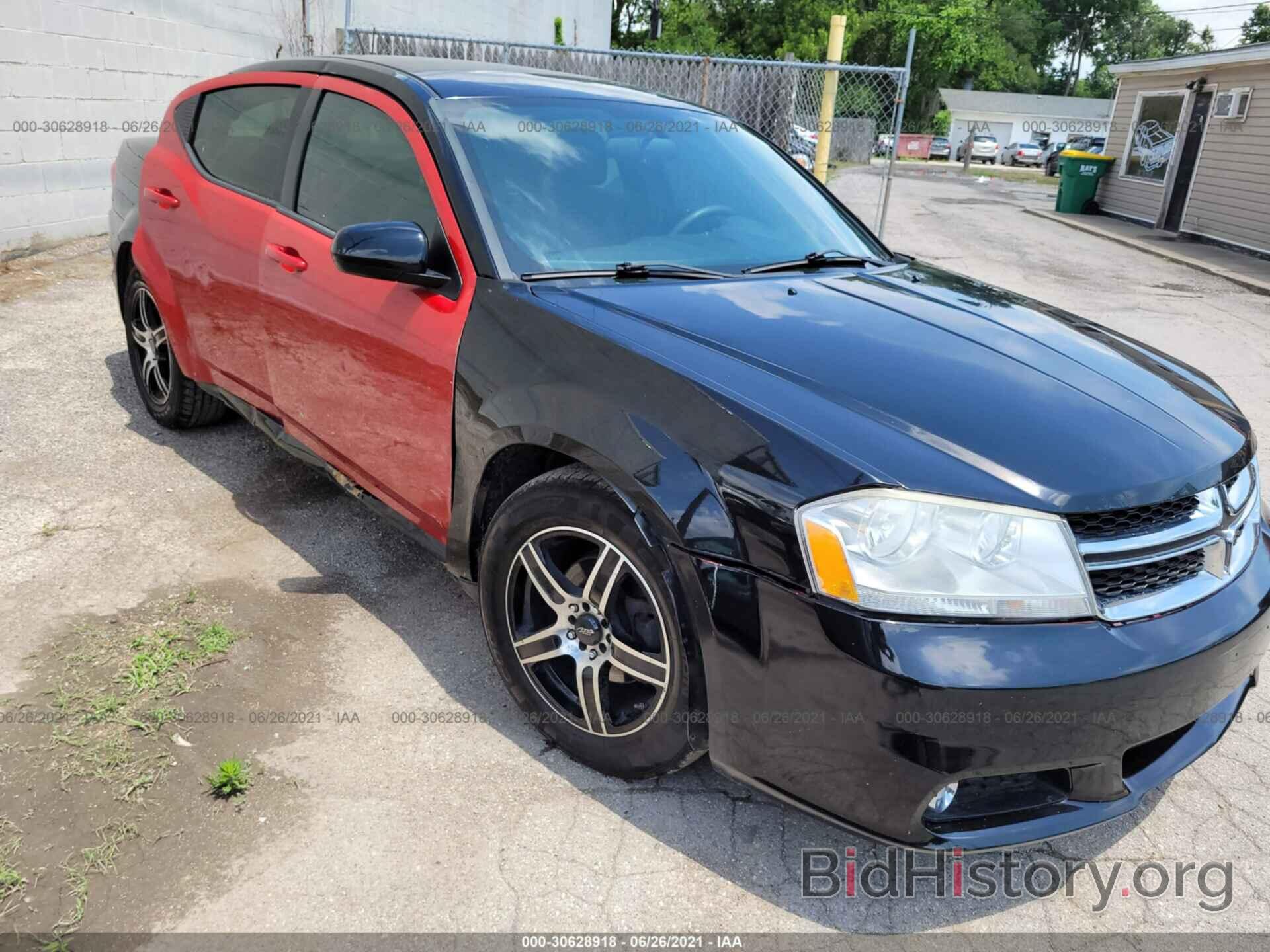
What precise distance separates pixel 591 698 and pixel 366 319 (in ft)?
4.45

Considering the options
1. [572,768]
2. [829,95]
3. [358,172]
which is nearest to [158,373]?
[358,172]

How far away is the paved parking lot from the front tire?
174 mm

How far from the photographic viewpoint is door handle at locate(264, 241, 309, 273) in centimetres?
328

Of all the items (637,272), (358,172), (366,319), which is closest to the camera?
(637,272)

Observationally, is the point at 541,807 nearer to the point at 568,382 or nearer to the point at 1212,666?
the point at 568,382

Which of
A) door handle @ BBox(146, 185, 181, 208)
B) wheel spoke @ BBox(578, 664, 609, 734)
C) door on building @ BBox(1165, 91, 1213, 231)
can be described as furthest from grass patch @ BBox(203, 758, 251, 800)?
door on building @ BBox(1165, 91, 1213, 231)

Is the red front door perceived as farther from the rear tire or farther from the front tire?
the rear tire

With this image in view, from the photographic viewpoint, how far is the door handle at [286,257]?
328 centimetres

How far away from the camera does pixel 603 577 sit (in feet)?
7.77

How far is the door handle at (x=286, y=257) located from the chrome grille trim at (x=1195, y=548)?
8.37 ft

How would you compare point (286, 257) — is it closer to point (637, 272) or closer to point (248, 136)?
point (248, 136)

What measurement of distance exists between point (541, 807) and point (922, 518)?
1237 mm

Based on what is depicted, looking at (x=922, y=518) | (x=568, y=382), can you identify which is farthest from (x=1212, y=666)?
(x=568, y=382)

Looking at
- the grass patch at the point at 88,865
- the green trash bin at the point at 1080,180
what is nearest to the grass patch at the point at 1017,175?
the green trash bin at the point at 1080,180
